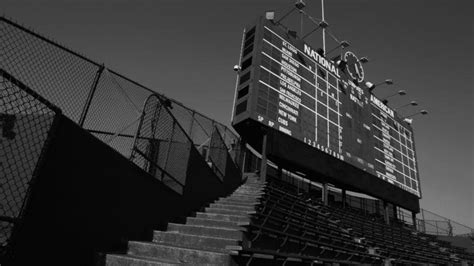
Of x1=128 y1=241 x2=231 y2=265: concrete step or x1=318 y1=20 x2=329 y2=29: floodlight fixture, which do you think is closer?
x1=128 y1=241 x2=231 y2=265: concrete step

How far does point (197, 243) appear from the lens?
484cm

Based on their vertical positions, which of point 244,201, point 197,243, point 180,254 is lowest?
point 180,254

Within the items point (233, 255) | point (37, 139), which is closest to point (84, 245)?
point (37, 139)

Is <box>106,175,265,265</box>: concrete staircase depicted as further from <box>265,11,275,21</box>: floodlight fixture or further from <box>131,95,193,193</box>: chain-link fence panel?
<box>265,11,275,21</box>: floodlight fixture

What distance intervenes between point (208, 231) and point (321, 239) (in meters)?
3.84

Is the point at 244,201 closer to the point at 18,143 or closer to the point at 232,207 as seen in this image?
the point at 232,207

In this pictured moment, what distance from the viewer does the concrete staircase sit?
3928 millimetres

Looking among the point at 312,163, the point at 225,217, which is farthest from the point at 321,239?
the point at 312,163

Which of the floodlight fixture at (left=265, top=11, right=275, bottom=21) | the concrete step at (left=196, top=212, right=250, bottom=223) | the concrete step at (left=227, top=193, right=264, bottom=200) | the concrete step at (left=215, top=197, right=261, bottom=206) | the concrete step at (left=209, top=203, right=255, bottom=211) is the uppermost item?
the floodlight fixture at (left=265, top=11, right=275, bottom=21)

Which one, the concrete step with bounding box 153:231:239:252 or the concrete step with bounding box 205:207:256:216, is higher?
the concrete step with bounding box 205:207:256:216

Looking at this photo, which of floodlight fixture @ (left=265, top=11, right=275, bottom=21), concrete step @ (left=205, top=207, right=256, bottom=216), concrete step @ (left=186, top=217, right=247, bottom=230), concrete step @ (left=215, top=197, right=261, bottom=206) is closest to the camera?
concrete step @ (left=186, top=217, right=247, bottom=230)

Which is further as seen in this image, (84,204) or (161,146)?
(161,146)

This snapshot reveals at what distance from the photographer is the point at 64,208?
3662 millimetres

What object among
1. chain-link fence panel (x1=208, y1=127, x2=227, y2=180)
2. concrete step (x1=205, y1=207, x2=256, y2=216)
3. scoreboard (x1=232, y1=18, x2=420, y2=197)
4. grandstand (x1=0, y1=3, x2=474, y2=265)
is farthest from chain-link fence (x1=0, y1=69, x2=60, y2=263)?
scoreboard (x1=232, y1=18, x2=420, y2=197)
